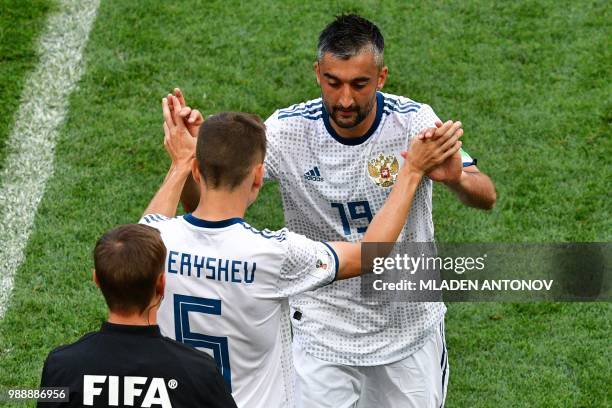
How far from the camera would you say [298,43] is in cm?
909

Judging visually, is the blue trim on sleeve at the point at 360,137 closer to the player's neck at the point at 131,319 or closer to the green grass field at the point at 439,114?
the player's neck at the point at 131,319

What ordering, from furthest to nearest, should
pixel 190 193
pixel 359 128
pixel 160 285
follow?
1. pixel 359 128
2. pixel 190 193
3. pixel 160 285

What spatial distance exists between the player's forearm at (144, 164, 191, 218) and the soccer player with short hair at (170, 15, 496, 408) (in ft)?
0.71

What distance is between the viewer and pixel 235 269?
162 inches

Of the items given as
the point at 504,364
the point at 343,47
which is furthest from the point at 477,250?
the point at 343,47

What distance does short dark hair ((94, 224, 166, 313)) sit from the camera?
3.64 m

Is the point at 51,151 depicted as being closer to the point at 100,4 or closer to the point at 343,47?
the point at 100,4

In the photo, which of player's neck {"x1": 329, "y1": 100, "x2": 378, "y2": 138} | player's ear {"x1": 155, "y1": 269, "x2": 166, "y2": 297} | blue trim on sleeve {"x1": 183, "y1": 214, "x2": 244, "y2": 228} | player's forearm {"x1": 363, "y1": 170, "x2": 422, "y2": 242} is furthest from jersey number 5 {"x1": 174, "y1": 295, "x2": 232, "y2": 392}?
player's neck {"x1": 329, "y1": 100, "x2": 378, "y2": 138}

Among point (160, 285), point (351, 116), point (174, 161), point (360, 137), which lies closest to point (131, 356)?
point (160, 285)

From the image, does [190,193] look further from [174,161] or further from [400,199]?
[400,199]

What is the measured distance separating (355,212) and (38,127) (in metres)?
3.92

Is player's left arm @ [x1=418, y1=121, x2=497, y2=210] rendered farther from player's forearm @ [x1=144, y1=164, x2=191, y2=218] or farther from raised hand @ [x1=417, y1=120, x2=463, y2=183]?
player's forearm @ [x1=144, y1=164, x2=191, y2=218]

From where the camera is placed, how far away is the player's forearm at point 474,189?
486cm

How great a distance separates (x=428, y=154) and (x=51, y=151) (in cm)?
427
